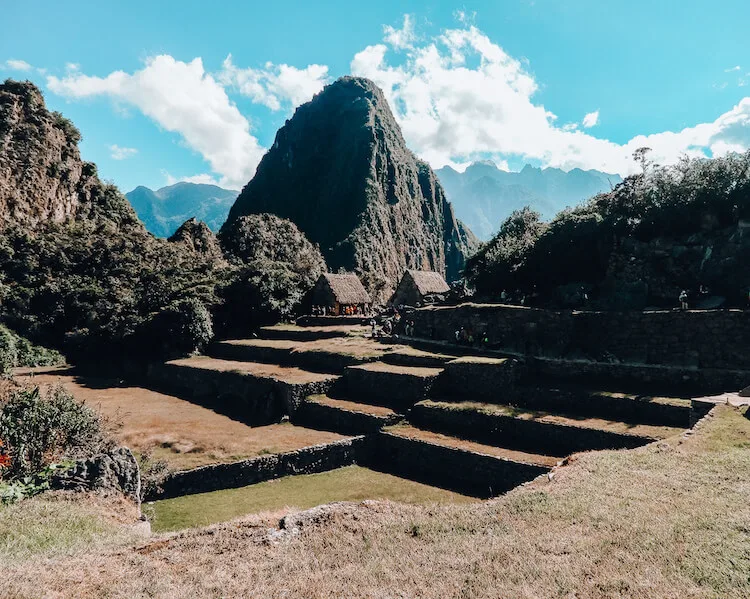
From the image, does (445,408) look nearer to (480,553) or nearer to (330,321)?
(480,553)

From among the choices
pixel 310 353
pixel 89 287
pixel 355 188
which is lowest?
pixel 310 353

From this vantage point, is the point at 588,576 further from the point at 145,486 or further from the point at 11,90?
the point at 11,90

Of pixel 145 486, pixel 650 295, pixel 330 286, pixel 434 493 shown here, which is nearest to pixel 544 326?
pixel 650 295

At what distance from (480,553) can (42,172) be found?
6073cm

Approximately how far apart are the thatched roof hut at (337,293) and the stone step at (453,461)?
21.7 m

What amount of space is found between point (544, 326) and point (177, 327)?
24.0 m

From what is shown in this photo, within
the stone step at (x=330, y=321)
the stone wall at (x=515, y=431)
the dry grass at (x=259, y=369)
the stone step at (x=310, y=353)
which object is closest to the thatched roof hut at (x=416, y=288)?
the stone step at (x=330, y=321)

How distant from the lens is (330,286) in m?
38.5

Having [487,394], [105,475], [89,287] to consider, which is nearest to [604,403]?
[487,394]

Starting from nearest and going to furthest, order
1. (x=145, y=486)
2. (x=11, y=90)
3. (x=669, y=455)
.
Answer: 1. (x=669, y=455)
2. (x=145, y=486)
3. (x=11, y=90)

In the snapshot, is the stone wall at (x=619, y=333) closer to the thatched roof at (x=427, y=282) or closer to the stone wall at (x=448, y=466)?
the stone wall at (x=448, y=466)

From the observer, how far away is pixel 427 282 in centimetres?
4041

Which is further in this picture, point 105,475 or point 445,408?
point 445,408

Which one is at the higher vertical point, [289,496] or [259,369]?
[259,369]
